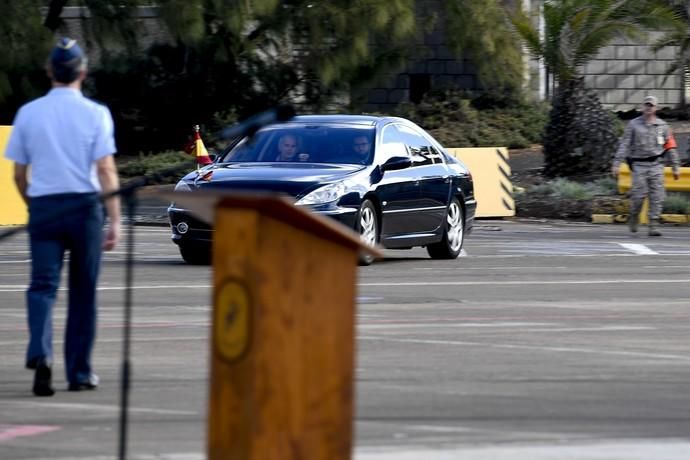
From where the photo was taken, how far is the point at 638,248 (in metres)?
19.1

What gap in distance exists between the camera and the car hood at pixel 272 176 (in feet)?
49.4

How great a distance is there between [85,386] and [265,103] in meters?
26.2

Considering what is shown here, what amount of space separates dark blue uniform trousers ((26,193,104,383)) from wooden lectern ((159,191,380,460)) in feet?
10.2

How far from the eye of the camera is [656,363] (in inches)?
366

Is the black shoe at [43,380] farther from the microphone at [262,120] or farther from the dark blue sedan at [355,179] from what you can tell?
the dark blue sedan at [355,179]

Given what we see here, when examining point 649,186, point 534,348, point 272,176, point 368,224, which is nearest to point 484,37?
point 649,186

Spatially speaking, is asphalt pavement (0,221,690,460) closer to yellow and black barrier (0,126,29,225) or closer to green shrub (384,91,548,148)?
yellow and black barrier (0,126,29,225)

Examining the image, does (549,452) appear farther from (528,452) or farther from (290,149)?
(290,149)

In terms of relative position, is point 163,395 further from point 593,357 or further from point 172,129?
point 172,129

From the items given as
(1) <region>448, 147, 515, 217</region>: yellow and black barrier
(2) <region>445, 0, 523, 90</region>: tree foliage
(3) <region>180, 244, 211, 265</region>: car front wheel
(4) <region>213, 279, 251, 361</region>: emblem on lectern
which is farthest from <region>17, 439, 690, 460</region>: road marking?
(2) <region>445, 0, 523, 90</region>: tree foliage

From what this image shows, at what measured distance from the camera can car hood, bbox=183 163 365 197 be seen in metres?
15.1

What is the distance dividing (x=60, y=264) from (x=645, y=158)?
1393 cm

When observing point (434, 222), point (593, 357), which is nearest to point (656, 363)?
point (593, 357)

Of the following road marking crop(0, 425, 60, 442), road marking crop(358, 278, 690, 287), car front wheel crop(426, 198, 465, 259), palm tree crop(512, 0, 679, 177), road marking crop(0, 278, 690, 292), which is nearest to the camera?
road marking crop(0, 425, 60, 442)
